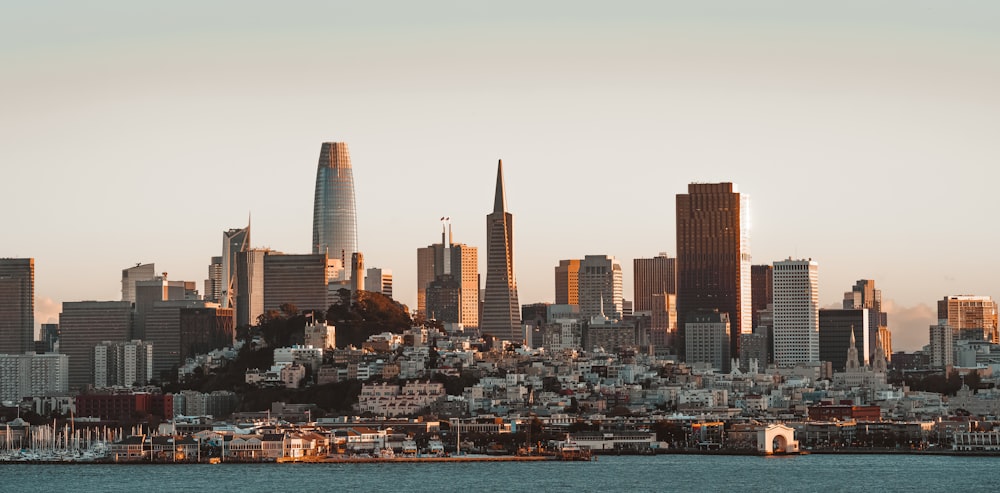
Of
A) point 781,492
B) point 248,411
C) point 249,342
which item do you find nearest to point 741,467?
point 781,492

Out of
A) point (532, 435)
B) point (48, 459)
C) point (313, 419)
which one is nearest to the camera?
point (48, 459)

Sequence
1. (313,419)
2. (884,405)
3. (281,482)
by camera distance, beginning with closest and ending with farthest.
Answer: (281,482), (313,419), (884,405)

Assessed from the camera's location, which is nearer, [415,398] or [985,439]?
[985,439]

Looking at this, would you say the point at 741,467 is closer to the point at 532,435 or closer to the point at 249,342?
the point at 532,435

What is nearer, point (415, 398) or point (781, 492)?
point (781, 492)

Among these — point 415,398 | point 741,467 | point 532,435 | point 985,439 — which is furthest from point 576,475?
point 415,398

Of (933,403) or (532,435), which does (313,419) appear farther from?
(933,403)
